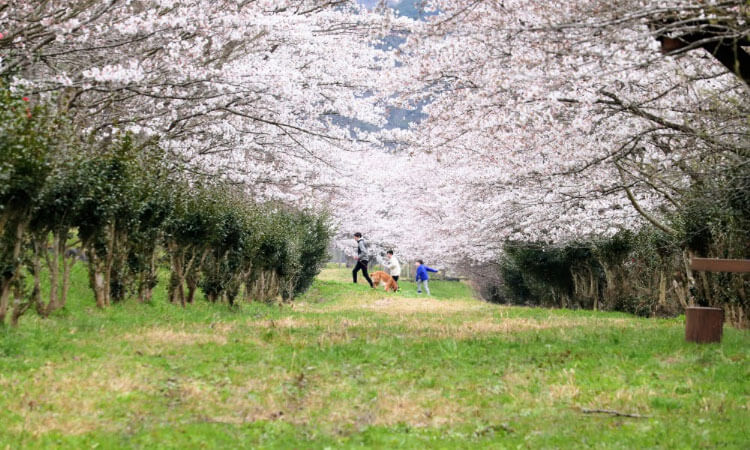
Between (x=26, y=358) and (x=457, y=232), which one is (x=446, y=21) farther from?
(x=457, y=232)

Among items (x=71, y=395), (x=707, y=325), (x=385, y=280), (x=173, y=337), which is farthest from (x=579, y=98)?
(x=385, y=280)

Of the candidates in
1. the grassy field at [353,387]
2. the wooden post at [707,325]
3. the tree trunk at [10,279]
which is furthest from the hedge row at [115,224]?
the wooden post at [707,325]

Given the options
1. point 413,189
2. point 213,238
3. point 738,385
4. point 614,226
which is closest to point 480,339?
point 738,385

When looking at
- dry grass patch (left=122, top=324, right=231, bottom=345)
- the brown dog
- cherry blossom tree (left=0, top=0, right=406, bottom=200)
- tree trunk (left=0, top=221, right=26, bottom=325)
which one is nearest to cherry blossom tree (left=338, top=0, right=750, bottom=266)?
cherry blossom tree (left=0, top=0, right=406, bottom=200)

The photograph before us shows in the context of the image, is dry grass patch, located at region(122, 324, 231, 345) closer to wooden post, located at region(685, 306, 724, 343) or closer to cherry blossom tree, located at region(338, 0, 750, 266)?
cherry blossom tree, located at region(338, 0, 750, 266)

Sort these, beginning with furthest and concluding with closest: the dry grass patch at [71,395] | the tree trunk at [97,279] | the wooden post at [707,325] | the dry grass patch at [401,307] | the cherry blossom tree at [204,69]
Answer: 1. the dry grass patch at [401,307]
2. the tree trunk at [97,279]
3. the cherry blossom tree at [204,69]
4. the wooden post at [707,325]
5. the dry grass patch at [71,395]

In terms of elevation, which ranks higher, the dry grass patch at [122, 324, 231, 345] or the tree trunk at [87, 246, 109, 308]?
the tree trunk at [87, 246, 109, 308]

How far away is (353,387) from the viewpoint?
7152mm

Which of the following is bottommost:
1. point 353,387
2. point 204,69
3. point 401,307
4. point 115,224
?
point 353,387

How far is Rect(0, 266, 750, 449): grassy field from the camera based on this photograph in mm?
5492

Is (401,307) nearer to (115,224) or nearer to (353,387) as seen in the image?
(115,224)

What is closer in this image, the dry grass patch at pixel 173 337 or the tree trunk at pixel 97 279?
the dry grass patch at pixel 173 337

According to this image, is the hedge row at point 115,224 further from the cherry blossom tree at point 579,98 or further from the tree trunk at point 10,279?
the cherry blossom tree at point 579,98

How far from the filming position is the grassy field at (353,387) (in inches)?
216
